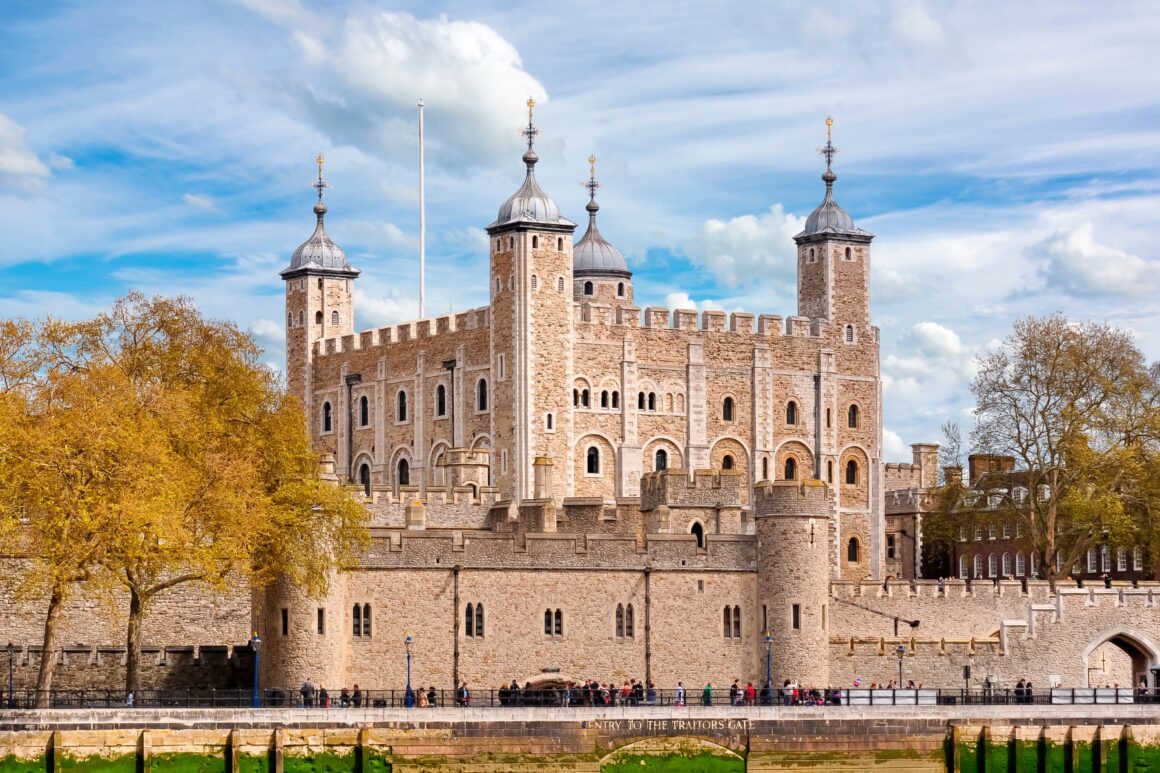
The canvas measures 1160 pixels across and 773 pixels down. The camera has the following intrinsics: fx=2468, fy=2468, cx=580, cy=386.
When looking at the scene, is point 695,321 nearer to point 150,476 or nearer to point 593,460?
point 593,460

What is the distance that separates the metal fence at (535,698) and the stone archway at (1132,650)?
11.5m

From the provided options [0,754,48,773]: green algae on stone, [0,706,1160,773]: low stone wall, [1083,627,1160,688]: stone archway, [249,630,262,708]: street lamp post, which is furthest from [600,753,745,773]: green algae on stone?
[1083,627,1160,688]: stone archway

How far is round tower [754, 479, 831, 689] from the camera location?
61594mm

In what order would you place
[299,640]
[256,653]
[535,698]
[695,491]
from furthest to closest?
[695,491] → [299,640] → [256,653] → [535,698]

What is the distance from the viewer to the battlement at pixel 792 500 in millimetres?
62375

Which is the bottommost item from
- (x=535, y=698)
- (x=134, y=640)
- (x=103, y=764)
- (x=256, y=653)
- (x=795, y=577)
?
(x=103, y=764)

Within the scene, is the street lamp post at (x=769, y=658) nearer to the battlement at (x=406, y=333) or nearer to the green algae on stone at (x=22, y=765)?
the green algae on stone at (x=22, y=765)

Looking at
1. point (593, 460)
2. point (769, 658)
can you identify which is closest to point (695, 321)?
point (593, 460)

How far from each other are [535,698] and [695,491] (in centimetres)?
1414

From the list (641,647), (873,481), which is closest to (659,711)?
(641,647)

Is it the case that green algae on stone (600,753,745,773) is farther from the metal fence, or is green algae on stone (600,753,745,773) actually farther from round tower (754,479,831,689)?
round tower (754,479,831,689)

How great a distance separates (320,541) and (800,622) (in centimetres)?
1242

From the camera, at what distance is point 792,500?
62.4 m

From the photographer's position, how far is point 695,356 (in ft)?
305
